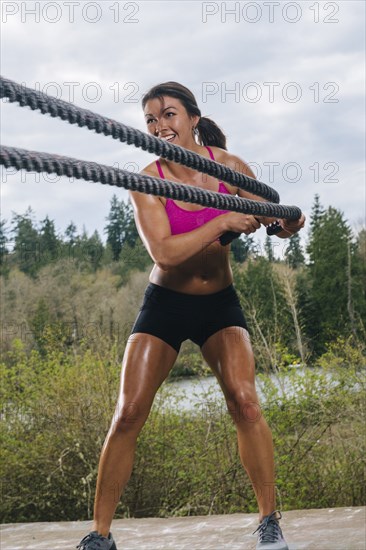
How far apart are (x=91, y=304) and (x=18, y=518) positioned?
12.7 meters

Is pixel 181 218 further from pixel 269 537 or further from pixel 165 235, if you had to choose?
pixel 269 537

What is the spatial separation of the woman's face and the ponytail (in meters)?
0.25

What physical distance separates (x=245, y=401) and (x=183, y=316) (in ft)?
1.18

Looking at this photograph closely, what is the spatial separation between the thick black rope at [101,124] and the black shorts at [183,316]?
870 millimetres

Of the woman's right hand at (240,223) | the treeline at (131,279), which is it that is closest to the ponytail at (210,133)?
the woman's right hand at (240,223)

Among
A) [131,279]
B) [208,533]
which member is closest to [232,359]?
[208,533]

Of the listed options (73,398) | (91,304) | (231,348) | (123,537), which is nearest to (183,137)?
(231,348)

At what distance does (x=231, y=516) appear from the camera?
3582mm

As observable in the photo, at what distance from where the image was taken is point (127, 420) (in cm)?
250

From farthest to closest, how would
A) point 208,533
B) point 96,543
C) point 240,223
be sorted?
1. point 208,533
2. point 96,543
3. point 240,223

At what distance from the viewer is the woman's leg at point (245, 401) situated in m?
2.54

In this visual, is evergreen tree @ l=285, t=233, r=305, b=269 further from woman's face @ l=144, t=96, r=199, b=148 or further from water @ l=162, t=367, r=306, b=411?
woman's face @ l=144, t=96, r=199, b=148

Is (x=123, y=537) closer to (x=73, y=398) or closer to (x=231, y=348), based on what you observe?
(x=231, y=348)

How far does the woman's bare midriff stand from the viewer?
8.63 ft
